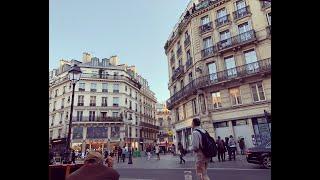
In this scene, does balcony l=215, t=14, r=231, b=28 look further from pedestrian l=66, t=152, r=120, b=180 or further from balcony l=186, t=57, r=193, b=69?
pedestrian l=66, t=152, r=120, b=180

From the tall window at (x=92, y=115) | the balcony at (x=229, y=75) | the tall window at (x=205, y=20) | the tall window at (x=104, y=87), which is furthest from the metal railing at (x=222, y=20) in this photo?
the tall window at (x=92, y=115)

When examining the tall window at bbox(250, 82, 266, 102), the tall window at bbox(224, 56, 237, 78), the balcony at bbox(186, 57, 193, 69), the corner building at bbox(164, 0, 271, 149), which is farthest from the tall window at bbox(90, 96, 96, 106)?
the tall window at bbox(250, 82, 266, 102)

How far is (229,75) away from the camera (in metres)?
19.5

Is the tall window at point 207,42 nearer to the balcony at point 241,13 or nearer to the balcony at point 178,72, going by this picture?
the balcony at point 241,13

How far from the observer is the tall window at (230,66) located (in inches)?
762

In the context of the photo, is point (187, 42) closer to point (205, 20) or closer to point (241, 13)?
point (205, 20)

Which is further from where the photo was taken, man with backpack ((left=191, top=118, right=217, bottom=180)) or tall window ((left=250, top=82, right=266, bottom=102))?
tall window ((left=250, top=82, right=266, bottom=102))

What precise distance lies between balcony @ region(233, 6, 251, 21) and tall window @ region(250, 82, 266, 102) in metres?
6.14

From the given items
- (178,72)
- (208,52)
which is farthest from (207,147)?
(178,72)

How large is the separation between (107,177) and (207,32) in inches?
827

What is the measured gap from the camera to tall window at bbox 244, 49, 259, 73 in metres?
18.3

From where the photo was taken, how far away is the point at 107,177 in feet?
9.05
